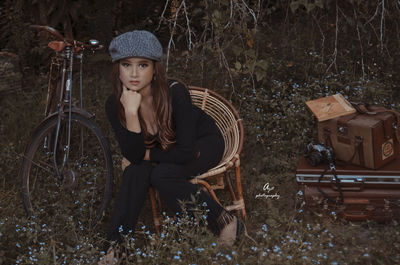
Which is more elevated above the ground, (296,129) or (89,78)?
(89,78)

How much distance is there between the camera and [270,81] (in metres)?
5.39

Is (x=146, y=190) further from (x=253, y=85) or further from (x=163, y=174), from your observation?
(x=253, y=85)

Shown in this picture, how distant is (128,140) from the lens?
326 centimetres

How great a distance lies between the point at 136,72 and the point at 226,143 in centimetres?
112

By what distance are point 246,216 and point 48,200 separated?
1.61 m

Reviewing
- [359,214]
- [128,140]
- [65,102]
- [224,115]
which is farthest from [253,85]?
[128,140]

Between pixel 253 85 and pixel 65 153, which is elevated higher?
pixel 253 85

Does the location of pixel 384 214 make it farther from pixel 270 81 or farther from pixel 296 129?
pixel 270 81

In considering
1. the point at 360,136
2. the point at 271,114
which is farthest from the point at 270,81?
the point at 360,136

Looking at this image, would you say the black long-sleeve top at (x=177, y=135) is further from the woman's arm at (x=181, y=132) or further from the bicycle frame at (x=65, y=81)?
the bicycle frame at (x=65, y=81)

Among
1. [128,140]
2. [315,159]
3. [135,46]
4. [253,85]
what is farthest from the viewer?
[253,85]

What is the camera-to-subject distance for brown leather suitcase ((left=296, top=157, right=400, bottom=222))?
3607 millimetres

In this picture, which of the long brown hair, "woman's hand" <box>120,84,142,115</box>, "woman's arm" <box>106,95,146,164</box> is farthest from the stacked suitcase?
"woman's hand" <box>120,84,142,115</box>

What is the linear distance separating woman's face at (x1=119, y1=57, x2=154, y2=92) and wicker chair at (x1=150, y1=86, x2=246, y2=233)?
2.44 feet
